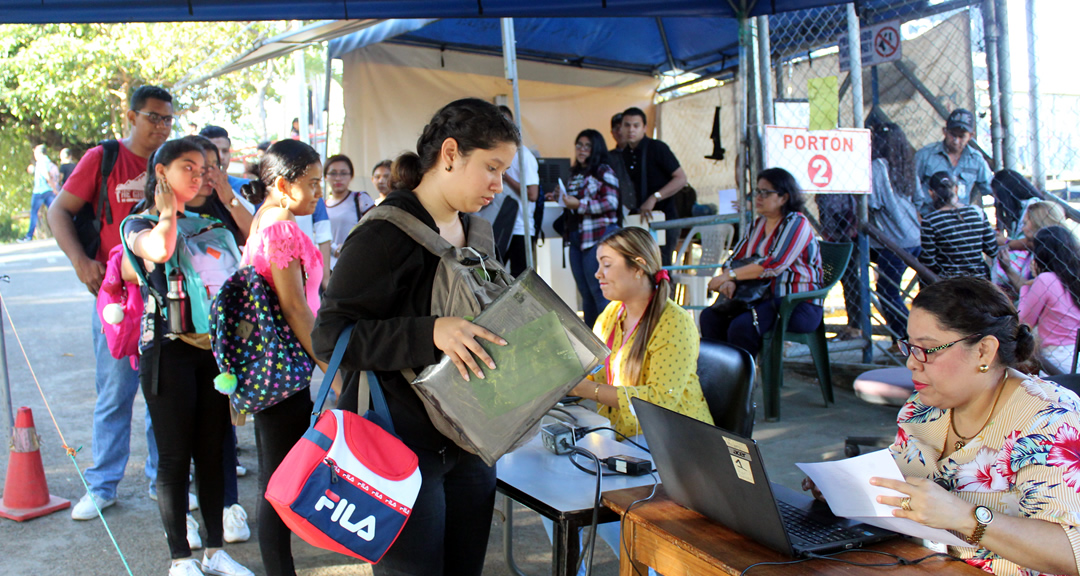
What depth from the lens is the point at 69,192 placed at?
3363 millimetres

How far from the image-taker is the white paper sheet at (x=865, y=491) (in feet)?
4.49

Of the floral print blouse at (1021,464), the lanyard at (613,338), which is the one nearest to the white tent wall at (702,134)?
the lanyard at (613,338)

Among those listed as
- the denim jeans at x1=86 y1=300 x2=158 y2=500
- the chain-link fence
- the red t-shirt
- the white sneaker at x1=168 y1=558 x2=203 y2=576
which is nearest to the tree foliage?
the chain-link fence

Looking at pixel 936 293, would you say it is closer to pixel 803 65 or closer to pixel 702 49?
pixel 803 65

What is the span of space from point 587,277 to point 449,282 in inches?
180

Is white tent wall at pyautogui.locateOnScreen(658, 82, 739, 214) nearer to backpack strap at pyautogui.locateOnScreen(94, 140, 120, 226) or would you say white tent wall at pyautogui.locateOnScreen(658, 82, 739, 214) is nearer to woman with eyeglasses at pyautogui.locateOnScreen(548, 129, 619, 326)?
woman with eyeglasses at pyautogui.locateOnScreen(548, 129, 619, 326)

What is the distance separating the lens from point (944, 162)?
5.92m

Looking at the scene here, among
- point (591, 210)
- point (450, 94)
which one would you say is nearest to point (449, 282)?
point (591, 210)

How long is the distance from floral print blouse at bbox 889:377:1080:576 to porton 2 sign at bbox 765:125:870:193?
3291mm

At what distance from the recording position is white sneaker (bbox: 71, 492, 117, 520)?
11.6 feet

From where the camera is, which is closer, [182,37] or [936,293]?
[936,293]

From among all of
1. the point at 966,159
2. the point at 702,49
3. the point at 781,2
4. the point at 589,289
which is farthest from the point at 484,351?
the point at 702,49

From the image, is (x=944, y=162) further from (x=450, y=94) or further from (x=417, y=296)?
(x=417, y=296)

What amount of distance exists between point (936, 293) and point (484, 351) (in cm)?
99
